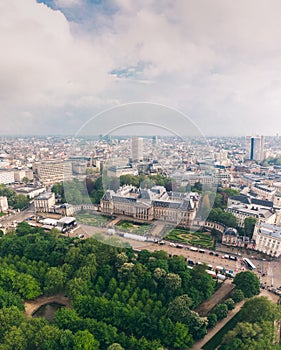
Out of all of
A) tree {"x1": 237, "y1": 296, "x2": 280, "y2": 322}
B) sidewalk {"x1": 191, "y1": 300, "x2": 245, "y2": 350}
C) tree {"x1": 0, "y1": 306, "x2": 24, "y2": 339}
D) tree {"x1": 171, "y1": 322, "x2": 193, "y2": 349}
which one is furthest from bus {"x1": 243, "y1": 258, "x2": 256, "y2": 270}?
tree {"x1": 0, "y1": 306, "x2": 24, "y2": 339}

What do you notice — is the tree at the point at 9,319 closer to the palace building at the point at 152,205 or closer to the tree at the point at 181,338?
the tree at the point at 181,338

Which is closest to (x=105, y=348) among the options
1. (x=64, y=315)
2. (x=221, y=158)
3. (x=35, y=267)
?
(x=64, y=315)

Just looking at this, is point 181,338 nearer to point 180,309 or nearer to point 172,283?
point 180,309

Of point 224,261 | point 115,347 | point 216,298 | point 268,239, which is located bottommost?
point 216,298

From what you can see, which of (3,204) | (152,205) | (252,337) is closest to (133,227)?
(152,205)

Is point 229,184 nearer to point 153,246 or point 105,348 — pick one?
point 153,246

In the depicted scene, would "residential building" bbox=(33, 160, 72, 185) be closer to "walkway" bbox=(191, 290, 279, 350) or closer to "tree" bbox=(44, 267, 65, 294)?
"tree" bbox=(44, 267, 65, 294)

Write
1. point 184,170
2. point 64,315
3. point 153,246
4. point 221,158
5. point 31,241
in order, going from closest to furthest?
point 64,315 → point 31,241 → point 153,246 → point 184,170 → point 221,158
